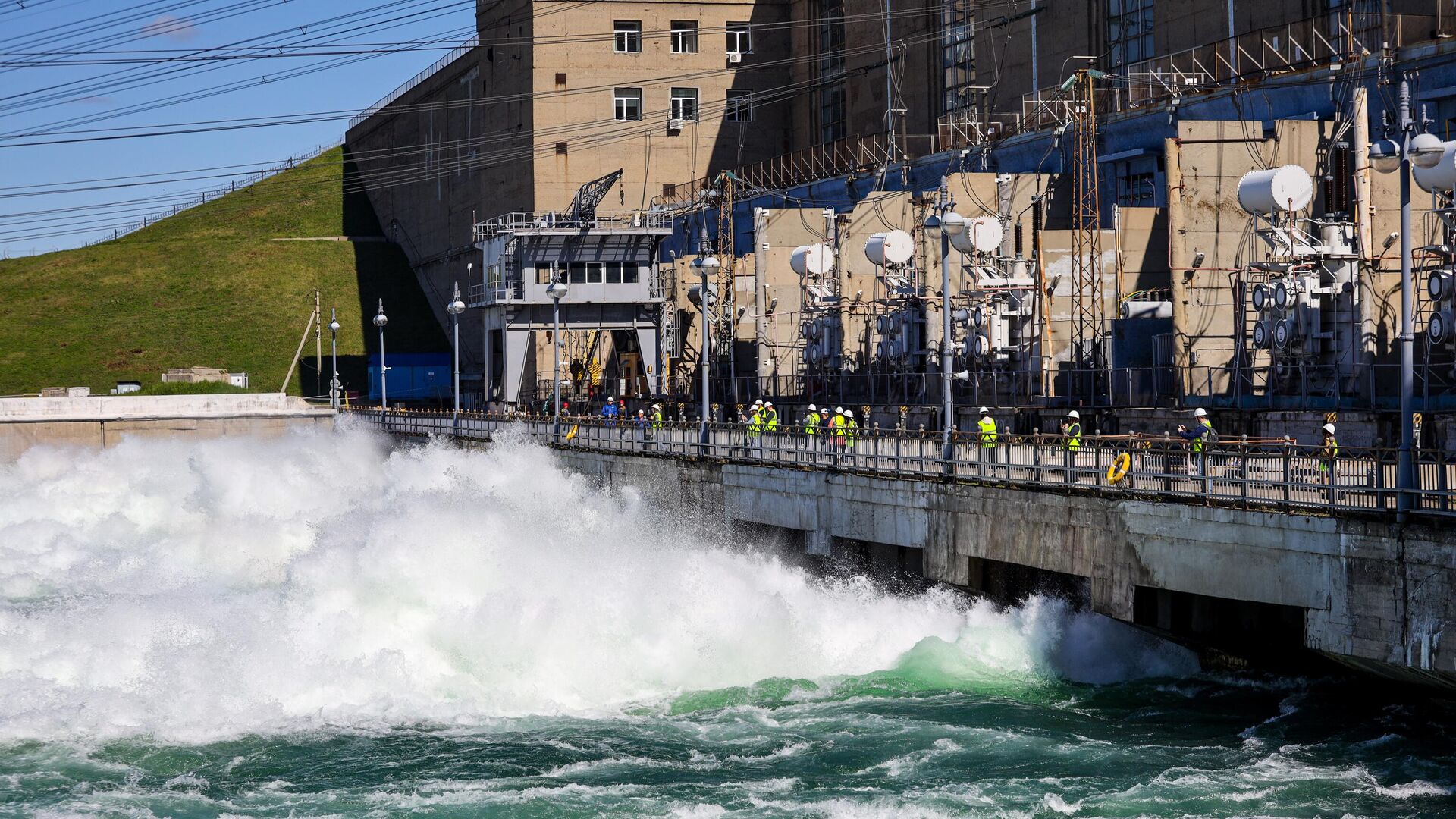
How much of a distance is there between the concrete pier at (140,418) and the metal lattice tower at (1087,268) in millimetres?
48406

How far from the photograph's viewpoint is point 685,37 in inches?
3831

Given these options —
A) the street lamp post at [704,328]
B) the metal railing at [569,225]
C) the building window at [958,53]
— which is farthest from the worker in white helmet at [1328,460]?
the building window at [958,53]

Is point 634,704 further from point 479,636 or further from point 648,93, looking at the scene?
point 648,93

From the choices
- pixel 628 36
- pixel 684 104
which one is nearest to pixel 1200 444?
pixel 684 104

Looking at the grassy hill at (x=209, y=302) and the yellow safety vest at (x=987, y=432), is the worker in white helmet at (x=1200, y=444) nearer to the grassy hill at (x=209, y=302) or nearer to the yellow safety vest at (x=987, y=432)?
the yellow safety vest at (x=987, y=432)

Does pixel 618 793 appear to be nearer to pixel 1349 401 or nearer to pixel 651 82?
pixel 1349 401

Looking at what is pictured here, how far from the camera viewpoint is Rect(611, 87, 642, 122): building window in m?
95.9

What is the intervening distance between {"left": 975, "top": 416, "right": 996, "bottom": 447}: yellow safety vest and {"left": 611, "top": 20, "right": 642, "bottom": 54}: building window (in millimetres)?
70063

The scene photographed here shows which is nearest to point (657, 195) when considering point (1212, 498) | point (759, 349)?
point (759, 349)

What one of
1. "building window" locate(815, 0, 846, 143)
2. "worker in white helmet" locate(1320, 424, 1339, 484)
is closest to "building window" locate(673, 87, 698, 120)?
"building window" locate(815, 0, 846, 143)

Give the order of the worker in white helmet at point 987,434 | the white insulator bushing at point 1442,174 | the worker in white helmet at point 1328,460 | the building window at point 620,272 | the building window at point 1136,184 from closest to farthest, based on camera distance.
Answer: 1. the worker in white helmet at point 1328,460
2. the worker in white helmet at point 987,434
3. the white insulator bushing at point 1442,174
4. the building window at point 1136,184
5. the building window at point 620,272

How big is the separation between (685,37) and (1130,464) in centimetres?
7705

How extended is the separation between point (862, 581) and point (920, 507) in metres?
2.77

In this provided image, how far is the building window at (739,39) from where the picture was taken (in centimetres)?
9775
